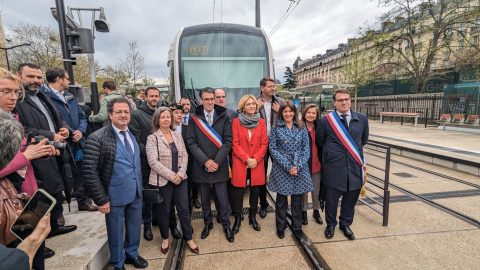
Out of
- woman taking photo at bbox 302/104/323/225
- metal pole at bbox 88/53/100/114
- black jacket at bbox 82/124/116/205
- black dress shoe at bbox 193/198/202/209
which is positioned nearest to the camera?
black jacket at bbox 82/124/116/205

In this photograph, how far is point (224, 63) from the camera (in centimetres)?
605

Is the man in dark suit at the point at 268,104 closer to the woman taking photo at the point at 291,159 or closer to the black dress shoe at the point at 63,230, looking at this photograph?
the woman taking photo at the point at 291,159

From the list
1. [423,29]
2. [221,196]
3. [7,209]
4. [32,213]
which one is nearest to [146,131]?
[221,196]

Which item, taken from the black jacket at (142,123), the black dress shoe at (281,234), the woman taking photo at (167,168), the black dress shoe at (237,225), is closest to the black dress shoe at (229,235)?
the black dress shoe at (237,225)

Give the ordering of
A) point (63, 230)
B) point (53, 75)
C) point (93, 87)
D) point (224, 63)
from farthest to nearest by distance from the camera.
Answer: point (224, 63) → point (93, 87) → point (53, 75) → point (63, 230)

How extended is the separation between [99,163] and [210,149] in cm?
140

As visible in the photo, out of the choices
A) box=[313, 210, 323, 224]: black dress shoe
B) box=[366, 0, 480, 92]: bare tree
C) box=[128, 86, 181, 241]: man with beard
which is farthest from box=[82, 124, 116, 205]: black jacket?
box=[366, 0, 480, 92]: bare tree

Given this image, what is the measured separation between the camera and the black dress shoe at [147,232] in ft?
11.8

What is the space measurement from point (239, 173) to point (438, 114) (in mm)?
17086

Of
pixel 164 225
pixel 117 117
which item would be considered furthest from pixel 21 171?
pixel 164 225

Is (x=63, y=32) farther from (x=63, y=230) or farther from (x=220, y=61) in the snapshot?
(x=63, y=230)

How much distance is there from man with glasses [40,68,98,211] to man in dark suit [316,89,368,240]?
10.8 feet

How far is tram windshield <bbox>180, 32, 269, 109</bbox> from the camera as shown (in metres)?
5.97

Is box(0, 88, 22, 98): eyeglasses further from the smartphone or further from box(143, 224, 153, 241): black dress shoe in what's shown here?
box(143, 224, 153, 241): black dress shoe
